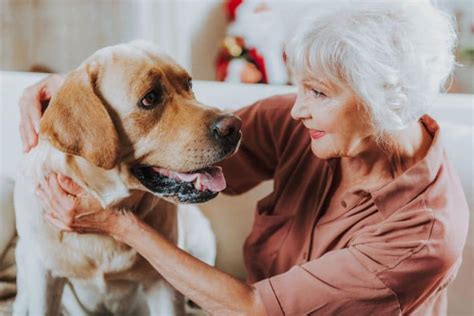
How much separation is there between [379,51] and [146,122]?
33cm

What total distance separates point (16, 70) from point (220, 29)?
1.27 feet

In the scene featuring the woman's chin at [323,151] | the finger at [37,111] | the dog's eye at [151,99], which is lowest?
the woman's chin at [323,151]

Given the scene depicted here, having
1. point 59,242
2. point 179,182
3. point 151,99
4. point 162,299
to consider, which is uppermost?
point 151,99

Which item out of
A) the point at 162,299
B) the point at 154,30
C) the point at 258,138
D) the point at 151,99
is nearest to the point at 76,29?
the point at 154,30

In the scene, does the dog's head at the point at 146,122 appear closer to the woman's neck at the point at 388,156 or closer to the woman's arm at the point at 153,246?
the woman's arm at the point at 153,246

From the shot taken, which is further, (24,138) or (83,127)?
(24,138)

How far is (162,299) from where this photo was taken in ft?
3.03

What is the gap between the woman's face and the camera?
32.4 inches

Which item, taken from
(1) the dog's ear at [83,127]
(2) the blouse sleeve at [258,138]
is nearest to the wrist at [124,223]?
(1) the dog's ear at [83,127]

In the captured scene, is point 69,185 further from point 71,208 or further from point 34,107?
point 34,107

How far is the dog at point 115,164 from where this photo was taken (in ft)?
2.48

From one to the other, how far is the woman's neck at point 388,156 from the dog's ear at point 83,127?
364mm

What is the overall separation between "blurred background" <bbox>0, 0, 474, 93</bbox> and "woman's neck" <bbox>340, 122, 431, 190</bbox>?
181mm

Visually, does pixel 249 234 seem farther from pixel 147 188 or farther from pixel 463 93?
pixel 463 93
